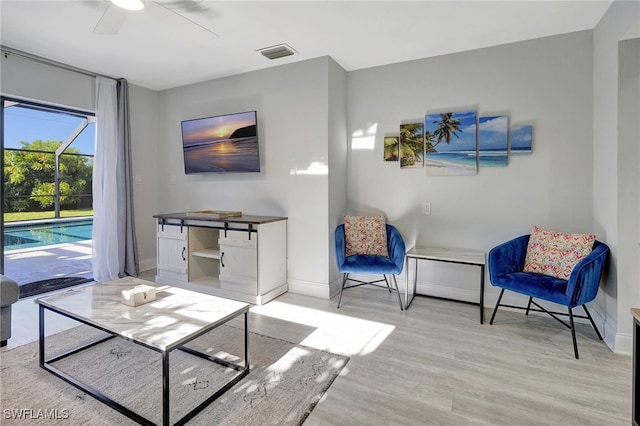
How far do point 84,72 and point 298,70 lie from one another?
256 cm

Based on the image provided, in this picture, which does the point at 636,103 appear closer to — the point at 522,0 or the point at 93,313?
the point at 522,0

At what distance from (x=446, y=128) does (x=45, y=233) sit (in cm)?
478

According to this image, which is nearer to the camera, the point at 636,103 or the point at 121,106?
the point at 636,103

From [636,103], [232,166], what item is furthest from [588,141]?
[232,166]

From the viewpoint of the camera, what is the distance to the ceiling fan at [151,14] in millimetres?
1996

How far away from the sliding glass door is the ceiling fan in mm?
2034

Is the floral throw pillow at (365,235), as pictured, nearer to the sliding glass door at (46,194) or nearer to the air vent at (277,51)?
the air vent at (277,51)

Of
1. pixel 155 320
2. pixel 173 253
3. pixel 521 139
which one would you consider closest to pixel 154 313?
pixel 155 320

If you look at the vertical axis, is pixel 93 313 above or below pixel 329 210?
below

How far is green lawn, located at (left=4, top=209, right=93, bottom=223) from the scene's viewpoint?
3363 millimetres

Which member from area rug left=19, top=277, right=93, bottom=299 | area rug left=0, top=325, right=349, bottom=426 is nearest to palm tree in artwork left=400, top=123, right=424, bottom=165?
area rug left=0, top=325, right=349, bottom=426

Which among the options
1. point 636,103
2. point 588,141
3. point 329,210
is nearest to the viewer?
point 636,103

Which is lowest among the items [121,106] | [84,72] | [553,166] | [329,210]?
[329,210]

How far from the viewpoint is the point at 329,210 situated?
135 inches
